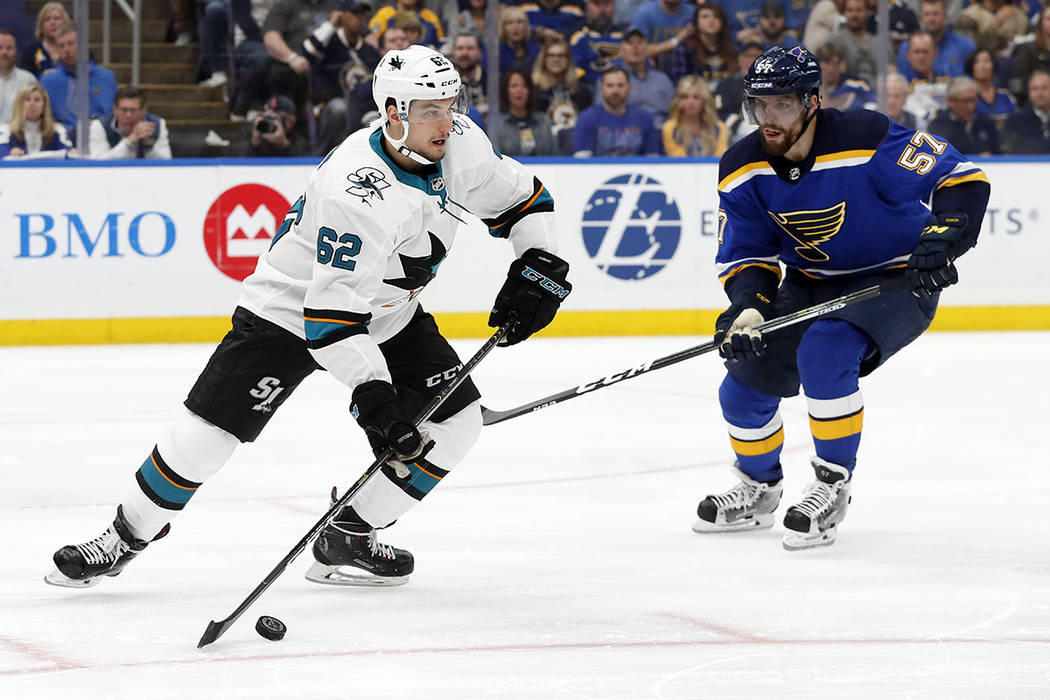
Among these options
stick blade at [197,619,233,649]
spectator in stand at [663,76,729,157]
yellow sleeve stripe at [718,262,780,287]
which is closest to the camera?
stick blade at [197,619,233,649]

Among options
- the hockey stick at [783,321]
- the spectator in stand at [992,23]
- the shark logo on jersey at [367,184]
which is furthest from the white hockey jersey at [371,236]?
the spectator in stand at [992,23]

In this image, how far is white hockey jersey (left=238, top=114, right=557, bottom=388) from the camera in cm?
284

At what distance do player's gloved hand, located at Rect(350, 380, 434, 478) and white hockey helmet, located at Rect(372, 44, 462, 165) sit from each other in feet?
1.42

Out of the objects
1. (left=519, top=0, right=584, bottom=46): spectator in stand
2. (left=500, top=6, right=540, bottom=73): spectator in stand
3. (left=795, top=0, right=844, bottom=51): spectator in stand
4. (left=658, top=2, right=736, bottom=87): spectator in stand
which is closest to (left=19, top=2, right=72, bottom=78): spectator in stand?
(left=500, top=6, right=540, bottom=73): spectator in stand

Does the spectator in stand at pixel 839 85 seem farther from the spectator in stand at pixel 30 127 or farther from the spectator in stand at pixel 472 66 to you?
the spectator in stand at pixel 30 127

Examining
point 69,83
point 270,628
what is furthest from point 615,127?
point 270,628

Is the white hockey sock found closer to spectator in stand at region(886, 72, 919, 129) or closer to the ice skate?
the ice skate

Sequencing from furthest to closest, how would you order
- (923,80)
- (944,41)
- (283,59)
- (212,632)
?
(944,41) < (923,80) < (283,59) < (212,632)

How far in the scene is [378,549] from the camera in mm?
3248

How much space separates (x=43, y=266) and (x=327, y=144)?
1432mm

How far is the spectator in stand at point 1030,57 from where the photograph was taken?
848 centimetres

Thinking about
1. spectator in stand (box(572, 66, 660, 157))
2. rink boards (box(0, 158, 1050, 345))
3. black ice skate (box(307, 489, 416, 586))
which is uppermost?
black ice skate (box(307, 489, 416, 586))

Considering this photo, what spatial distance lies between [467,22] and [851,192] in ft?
15.3

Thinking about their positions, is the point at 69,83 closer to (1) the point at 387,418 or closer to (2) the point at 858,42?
(2) the point at 858,42
